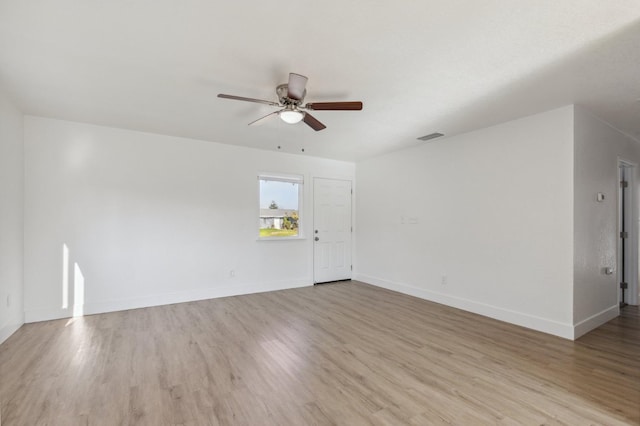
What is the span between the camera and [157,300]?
4379 millimetres

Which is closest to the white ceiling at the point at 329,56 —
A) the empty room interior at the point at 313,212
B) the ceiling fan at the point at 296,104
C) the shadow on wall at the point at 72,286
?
the empty room interior at the point at 313,212

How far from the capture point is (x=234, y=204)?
5051 mm

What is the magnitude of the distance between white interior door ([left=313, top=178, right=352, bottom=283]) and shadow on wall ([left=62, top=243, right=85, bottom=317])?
12.0 feet

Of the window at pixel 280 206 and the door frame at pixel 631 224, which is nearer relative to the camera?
the door frame at pixel 631 224

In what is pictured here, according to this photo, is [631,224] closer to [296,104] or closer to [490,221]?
[490,221]

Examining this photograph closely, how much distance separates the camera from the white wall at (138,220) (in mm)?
3770

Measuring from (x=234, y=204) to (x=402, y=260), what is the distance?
3146mm

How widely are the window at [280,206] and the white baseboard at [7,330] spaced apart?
3.30m

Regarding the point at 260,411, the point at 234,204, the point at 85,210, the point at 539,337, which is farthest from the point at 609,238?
the point at 85,210

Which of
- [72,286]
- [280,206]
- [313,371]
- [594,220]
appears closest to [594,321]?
[594,220]

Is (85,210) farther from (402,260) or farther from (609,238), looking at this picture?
(609,238)

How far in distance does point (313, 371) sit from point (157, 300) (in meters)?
3.05

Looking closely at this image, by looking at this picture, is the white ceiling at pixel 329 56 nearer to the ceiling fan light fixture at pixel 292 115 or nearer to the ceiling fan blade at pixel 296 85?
the ceiling fan blade at pixel 296 85

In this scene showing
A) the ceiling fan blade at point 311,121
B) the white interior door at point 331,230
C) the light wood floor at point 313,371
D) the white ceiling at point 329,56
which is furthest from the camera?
the white interior door at point 331,230
